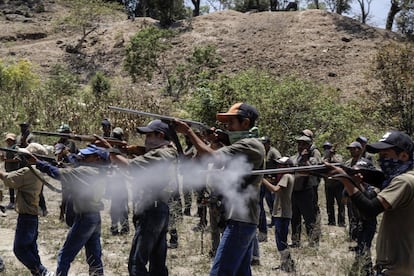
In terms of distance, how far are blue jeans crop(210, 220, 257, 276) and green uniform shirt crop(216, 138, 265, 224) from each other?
7cm

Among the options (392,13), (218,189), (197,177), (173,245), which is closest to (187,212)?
(173,245)

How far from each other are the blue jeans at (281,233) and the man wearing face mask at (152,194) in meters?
2.17

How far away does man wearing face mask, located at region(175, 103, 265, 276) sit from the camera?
433cm

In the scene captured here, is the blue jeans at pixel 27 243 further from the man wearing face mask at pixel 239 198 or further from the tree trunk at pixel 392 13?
the tree trunk at pixel 392 13

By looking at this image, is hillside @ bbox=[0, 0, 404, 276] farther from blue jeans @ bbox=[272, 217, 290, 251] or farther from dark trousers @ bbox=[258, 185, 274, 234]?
blue jeans @ bbox=[272, 217, 290, 251]

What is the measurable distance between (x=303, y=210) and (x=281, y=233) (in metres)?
1.43

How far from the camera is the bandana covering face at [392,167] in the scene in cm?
367

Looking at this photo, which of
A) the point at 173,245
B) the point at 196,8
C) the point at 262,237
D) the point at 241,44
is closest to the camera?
the point at 173,245

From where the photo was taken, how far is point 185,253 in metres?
7.63

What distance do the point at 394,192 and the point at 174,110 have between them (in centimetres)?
1642

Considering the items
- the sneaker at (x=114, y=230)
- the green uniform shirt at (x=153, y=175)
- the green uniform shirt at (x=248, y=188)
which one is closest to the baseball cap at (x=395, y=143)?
the green uniform shirt at (x=248, y=188)

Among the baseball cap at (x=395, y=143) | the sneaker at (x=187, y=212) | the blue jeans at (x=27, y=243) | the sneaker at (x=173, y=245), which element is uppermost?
the baseball cap at (x=395, y=143)

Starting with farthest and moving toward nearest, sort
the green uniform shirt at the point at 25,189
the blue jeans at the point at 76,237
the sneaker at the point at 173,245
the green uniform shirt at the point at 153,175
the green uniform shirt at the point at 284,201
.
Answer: the sneaker at the point at 173,245
the green uniform shirt at the point at 284,201
the green uniform shirt at the point at 25,189
the blue jeans at the point at 76,237
the green uniform shirt at the point at 153,175

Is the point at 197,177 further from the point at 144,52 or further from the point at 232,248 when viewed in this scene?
the point at 144,52
